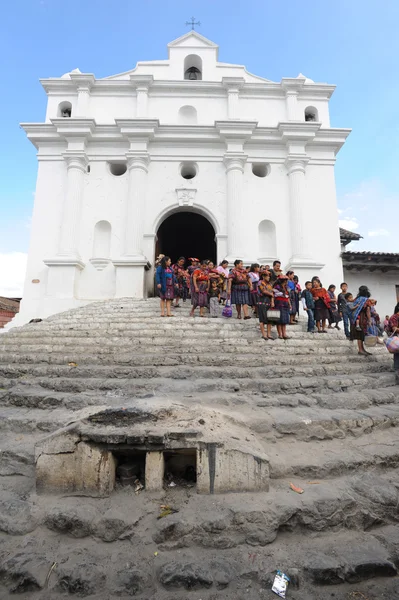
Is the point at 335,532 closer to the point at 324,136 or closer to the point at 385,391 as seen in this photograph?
the point at 385,391

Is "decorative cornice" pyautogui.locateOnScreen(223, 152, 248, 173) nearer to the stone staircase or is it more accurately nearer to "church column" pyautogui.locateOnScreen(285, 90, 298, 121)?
"church column" pyautogui.locateOnScreen(285, 90, 298, 121)

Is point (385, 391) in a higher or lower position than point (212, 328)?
lower

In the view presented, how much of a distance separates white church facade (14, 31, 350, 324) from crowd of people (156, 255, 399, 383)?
13.3 ft

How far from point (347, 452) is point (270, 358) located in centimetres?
252

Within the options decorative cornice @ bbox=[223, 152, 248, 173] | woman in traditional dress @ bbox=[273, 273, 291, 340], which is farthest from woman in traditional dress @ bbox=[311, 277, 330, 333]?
decorative cornice @ bbox=[223, 152, 248, 173]

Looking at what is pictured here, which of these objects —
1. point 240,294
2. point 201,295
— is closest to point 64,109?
point 201,295

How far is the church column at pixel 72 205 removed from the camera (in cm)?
1252

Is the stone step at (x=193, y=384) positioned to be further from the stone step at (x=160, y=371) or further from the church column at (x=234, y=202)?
the church column at (x=234, y=202)

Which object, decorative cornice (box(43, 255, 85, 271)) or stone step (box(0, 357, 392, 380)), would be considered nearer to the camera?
stone step (box(0, 357, 392, 380))

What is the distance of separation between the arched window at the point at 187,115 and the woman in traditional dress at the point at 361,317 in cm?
1176

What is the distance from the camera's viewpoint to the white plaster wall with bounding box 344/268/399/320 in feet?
46.3

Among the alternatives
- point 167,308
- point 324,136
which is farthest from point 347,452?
point 324,136

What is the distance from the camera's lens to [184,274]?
1009 centimetres

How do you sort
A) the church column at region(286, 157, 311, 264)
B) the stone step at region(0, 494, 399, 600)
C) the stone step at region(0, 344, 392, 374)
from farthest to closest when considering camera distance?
the church column at region(286, 157, 311, 264) < the stone step at region(0, 344, 392, 374) < the stone step at region(0, 494, 399, 600)
